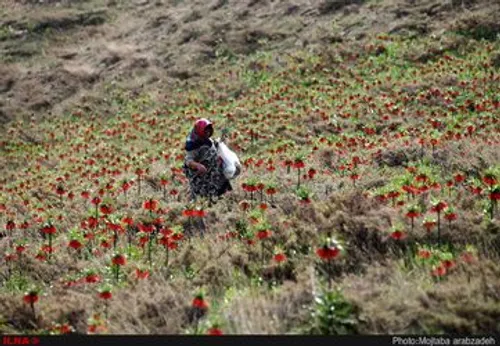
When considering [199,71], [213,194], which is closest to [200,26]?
[199,71]

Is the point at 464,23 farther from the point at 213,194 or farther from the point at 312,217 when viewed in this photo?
the point at 312,217

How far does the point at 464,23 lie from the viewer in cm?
2322

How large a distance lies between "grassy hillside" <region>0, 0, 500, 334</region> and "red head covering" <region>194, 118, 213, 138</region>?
1.36 m

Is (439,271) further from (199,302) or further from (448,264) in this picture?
(199,302)

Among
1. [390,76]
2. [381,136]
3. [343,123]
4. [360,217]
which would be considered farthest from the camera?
[390,76]

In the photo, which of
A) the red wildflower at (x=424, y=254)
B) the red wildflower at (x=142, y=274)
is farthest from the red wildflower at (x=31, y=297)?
the red wildflower at (x=424, y=254)

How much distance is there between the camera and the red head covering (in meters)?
9.65

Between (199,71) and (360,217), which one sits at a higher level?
(360,217)

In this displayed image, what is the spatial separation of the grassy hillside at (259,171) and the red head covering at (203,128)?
1361 millimetres

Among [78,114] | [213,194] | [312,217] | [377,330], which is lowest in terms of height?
[78,114]

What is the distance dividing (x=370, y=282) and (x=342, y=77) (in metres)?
18.0

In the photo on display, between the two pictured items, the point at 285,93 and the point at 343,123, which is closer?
the point at 343,123

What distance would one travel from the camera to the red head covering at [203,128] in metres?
9.65

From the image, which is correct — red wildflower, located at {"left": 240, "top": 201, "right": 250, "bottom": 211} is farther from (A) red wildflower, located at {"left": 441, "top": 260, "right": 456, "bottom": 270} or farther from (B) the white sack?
(A) red wildflower, located at {"left": 441, "top": 260, "right": 456, "bottom": 270}
